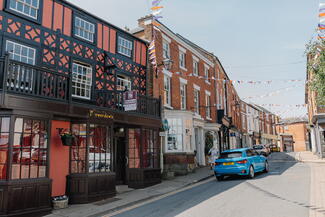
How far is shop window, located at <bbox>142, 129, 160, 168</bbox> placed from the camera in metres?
12.9

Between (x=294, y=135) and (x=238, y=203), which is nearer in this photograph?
(x=238, y=203)

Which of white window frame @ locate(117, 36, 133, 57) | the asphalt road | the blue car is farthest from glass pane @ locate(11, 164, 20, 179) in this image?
the blue car

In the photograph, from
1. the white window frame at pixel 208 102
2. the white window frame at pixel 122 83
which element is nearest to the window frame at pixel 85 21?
the white window frame at pixel 122 83

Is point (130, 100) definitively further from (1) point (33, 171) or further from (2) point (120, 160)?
(1) point (33, 171)

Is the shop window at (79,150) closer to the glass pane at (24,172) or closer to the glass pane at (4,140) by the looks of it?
the glass pane at (24,172)

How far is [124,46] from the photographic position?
556 inches

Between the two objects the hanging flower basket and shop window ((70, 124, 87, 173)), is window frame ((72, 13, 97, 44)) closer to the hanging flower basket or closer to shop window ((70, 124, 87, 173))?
shop window ((70, 124, 87, 173))

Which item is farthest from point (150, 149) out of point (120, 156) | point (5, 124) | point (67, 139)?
point (5, 124)

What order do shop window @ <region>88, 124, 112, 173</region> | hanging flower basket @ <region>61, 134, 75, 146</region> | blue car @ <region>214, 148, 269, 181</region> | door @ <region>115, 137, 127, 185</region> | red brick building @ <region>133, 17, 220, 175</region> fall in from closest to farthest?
1. hanging flower basket @ <region>61, 134, 75, 146</region>
2. shop window @ <region>88, 124, 112, 173</region>
3. blue car @ <region>214, 148, 269, 181</region>
4. door @ <region>115, 137, 127, 185</region>
5. red brick building @ <region>133, 17, 220, 175</region>

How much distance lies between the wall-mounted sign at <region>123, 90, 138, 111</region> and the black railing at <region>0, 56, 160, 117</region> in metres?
0.40

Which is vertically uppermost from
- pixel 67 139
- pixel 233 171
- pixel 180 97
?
pixel 180 97

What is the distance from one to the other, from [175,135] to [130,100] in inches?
227

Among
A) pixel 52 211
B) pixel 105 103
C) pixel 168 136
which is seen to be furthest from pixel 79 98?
pixel 168 136

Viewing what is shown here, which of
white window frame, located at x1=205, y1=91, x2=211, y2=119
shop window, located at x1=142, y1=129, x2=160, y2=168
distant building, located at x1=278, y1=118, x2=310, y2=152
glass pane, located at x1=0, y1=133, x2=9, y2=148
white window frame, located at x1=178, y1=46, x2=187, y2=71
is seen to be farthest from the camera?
distant building, located at x1=278, y1=118, x2=310, y2=152
